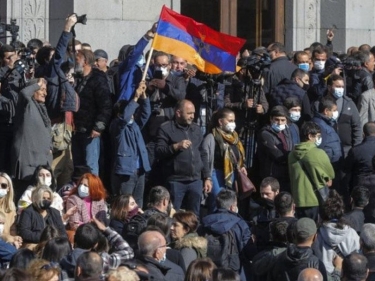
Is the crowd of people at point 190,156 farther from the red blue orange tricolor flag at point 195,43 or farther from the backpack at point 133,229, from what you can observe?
the red blue orange tricolor flag at point 195,43

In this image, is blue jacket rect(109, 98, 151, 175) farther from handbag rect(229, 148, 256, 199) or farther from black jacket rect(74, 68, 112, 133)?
handbag rect(229, 148, 256, 199)

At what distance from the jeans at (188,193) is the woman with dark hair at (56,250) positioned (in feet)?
13.6

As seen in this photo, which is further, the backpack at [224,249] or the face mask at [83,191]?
the face mask at [83,191]

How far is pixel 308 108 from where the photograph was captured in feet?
66.7

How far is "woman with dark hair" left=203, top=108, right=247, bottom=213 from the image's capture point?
19328mm

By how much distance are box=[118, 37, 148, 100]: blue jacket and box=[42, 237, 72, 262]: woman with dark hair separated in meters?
4.64

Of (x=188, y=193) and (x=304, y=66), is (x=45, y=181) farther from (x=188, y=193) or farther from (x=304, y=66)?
(x=304, y=66)

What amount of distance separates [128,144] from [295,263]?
4.26 metres

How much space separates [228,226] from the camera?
54.8 feet

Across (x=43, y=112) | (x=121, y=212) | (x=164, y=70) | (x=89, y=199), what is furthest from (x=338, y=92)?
(x=121, y=212)

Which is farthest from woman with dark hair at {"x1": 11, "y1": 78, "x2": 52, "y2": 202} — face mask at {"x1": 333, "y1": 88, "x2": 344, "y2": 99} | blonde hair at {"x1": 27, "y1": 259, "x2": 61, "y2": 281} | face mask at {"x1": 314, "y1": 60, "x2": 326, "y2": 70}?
face mask at {"x1": 314, "y1": 60, "x2": 326, "y2": 70}

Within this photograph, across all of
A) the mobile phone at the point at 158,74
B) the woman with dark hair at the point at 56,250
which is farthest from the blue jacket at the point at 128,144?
the woman with dark hair at the point at 56,250

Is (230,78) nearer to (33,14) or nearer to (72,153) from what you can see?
(72,153)

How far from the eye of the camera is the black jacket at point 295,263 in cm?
1519
